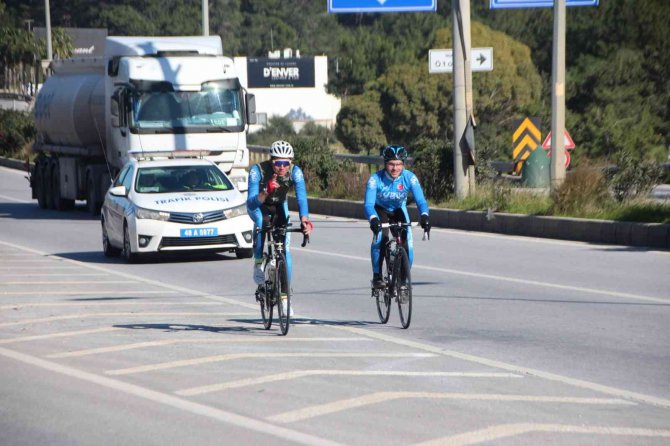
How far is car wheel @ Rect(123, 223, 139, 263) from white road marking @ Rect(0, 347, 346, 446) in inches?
334

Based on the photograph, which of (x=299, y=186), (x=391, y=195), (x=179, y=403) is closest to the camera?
(x=179, y=403)

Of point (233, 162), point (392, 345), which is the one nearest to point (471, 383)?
point (392, 345)

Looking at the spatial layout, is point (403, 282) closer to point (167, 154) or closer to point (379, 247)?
point (379, 247)

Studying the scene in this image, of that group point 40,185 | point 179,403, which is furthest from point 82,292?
point 40,185

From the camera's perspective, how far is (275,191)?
1152cm

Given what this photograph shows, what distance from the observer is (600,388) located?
8695 millimetres

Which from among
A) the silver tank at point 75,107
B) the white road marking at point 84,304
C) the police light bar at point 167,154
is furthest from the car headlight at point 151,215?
the silver tank at point 75,107

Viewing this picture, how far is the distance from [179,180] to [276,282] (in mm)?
8886

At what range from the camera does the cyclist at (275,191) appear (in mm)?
11453

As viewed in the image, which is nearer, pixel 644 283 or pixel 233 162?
pixel 644 283

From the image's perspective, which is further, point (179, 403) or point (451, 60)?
point (451, 60)

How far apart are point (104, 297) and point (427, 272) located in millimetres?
4511

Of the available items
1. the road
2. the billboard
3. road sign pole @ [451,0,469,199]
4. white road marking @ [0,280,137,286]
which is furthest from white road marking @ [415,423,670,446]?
the billboard

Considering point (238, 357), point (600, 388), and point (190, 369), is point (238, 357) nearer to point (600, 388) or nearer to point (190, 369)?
point (190, 369)
